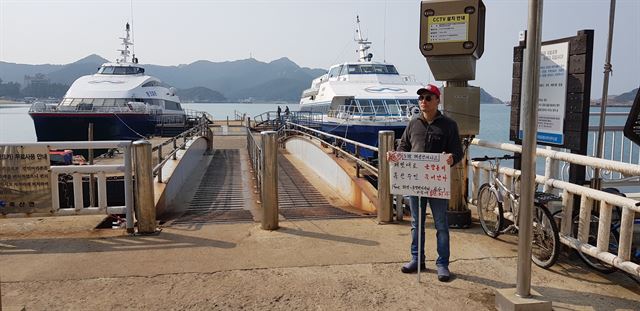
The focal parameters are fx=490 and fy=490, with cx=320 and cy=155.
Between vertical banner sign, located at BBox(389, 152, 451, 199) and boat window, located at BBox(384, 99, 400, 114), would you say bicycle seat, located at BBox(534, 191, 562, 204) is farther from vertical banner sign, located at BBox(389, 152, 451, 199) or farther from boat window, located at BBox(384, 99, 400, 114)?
boat window, located at BBox(384, 99, 400, 114)

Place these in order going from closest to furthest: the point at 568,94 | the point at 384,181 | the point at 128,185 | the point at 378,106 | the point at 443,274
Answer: the point at 443,274 → the point at 568,94 → the point at 128,185 → the point at 384,181 → the point at 378,106

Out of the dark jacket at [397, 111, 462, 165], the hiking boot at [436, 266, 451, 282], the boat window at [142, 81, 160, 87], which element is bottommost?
the hiking boot at [436, 266, 451, 282]

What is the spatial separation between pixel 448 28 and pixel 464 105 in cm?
88

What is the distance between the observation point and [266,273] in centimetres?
440

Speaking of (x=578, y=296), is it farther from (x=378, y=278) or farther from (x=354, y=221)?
(x=354, y=221)

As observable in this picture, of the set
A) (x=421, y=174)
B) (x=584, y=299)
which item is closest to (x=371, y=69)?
(x=421, y=174)

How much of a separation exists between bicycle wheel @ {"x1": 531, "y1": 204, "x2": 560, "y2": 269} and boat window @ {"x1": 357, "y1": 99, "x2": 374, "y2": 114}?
20.2m

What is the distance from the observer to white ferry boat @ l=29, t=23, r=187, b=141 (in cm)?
2888

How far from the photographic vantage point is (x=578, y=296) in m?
3.87

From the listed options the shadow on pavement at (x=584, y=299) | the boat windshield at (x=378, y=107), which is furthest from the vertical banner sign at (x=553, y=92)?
the boat windshield at (x=378, y=107)

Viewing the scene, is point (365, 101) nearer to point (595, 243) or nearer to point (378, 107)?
point (378, 107)

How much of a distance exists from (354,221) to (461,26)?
269 cm

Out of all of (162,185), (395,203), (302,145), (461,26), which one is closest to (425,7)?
(461,26)

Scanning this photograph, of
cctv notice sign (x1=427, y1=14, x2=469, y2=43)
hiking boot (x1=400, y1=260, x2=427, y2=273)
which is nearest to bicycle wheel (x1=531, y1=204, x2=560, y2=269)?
hiking boot (x1=400, y1=260, x2=427, y2=273)
